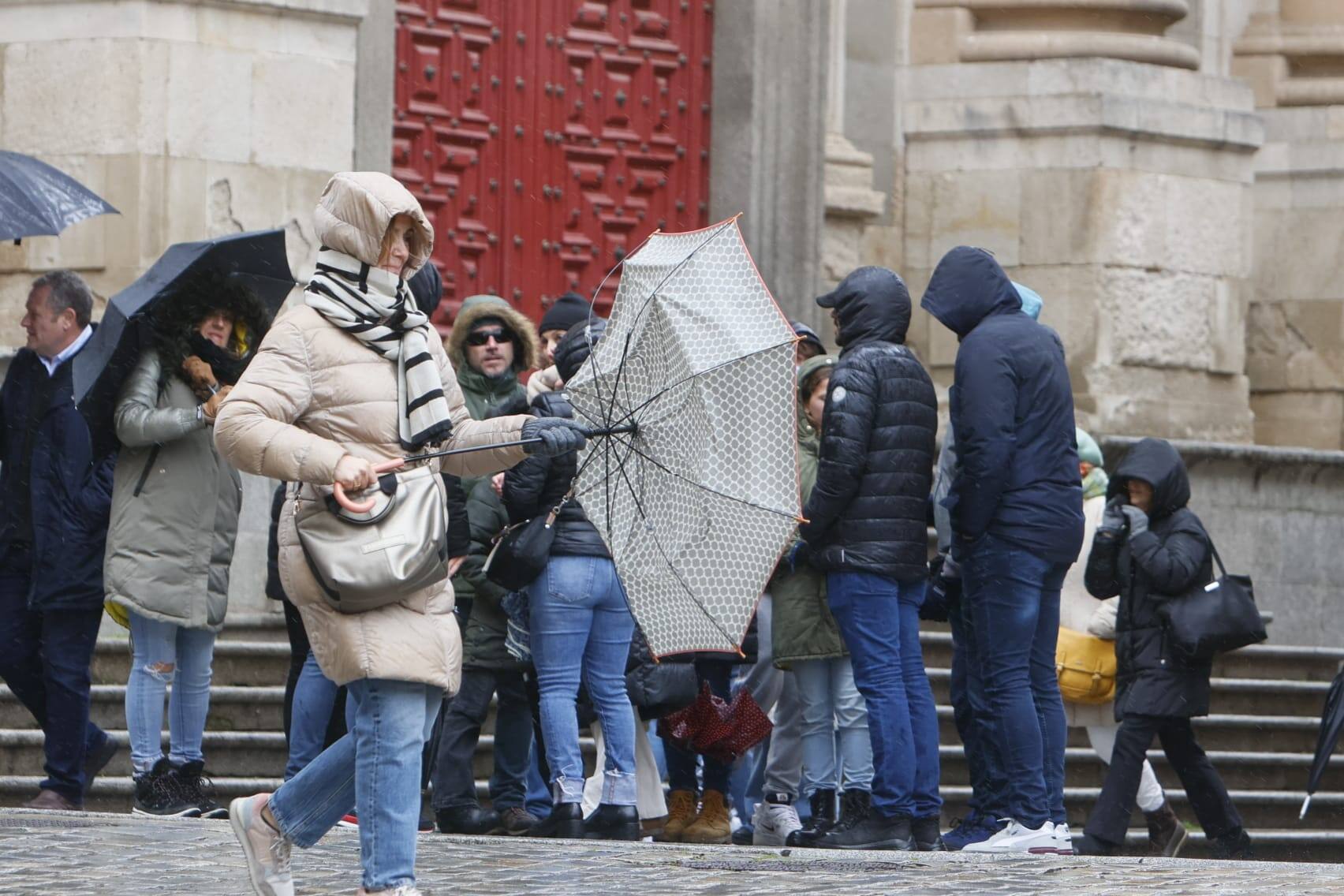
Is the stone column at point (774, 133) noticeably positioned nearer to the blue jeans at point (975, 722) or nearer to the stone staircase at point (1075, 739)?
the stone staircase at point (1075, 739)

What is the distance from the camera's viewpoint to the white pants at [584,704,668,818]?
30.7ft

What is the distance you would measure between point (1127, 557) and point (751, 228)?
16.4 ft

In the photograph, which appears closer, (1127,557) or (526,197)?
(1127,557)

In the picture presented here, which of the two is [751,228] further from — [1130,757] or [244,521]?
[1130,757]

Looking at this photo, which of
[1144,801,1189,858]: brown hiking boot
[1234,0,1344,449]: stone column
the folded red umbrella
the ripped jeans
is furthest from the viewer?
[1234,0,1344,449]: stone column

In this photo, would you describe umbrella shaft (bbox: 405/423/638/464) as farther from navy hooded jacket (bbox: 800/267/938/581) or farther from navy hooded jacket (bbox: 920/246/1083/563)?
navy hooded jacket (bbox: 920/246/1083/563)

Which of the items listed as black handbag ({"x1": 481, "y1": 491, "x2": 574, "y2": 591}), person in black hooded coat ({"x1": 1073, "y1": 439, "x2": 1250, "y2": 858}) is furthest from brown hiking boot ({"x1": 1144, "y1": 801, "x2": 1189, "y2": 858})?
black handbag ({"x1": 481, "y1": 491, "x2": 574, "y2": 591})

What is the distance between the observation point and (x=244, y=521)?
11.5m

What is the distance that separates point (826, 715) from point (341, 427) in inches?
130

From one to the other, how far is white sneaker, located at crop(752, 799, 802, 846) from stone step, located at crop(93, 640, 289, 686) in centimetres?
234

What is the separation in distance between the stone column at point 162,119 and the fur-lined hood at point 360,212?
18.8 ft

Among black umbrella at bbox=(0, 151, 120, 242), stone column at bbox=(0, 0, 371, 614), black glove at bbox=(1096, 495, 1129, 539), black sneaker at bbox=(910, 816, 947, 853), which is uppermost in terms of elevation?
stone column at bbox=(0, 0, 371, 614)

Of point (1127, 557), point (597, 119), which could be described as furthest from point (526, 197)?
point (1127, 557)

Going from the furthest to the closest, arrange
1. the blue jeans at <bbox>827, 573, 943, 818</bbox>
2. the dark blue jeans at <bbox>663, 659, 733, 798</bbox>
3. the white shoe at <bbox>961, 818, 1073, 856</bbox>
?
the dark blue jeans at <bbox>663, 659, 733, 798</bbox> → the blue jeans at <bbox>827, 573, 943, 818</bbox> → the white shoe at <bbox>961, 818, 1073, 856</bbox>
